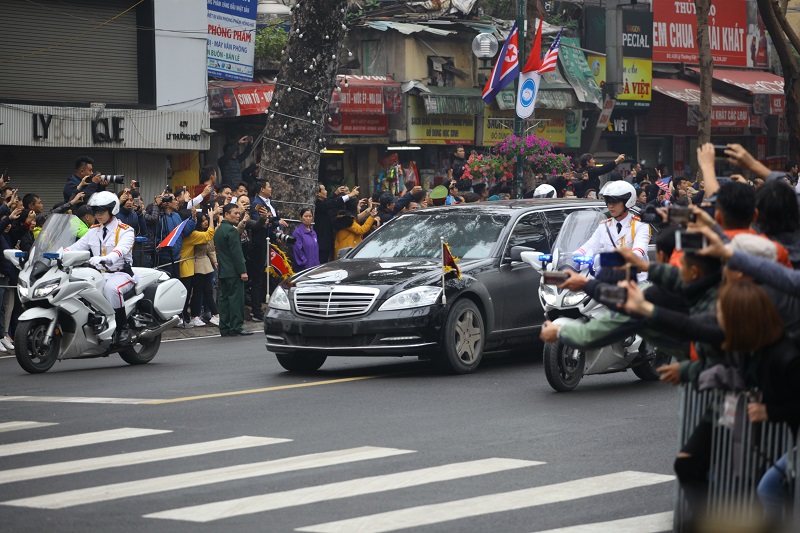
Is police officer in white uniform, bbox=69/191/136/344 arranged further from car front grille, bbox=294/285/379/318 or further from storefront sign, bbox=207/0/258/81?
storefront sign, bbox=207/0/258/81

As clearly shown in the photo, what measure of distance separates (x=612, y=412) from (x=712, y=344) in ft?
19.0

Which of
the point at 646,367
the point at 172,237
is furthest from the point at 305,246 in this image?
the point at 646,367

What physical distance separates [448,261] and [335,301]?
3.75ft

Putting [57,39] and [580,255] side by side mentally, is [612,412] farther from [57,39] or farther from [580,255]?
[57,39]

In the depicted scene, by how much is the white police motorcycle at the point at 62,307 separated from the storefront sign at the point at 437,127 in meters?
18.4

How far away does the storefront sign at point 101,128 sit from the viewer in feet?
83.1

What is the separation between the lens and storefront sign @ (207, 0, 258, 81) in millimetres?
29122

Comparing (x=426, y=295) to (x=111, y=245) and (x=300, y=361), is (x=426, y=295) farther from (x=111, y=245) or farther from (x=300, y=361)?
(x=111, y=245)

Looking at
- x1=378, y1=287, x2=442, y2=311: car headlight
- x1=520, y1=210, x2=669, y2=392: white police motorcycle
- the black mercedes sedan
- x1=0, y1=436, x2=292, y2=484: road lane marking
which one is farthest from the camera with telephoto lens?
x1=0, y1=436, x2=292, y2=484: road lane marking

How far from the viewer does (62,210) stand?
52.8 ft

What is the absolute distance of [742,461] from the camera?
6.15 metres

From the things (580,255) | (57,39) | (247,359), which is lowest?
(247,359)

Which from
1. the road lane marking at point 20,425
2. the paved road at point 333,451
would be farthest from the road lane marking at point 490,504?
the road lane marking at point 20,425

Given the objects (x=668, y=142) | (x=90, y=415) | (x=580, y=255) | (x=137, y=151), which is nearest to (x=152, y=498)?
(x=90, y=415)
